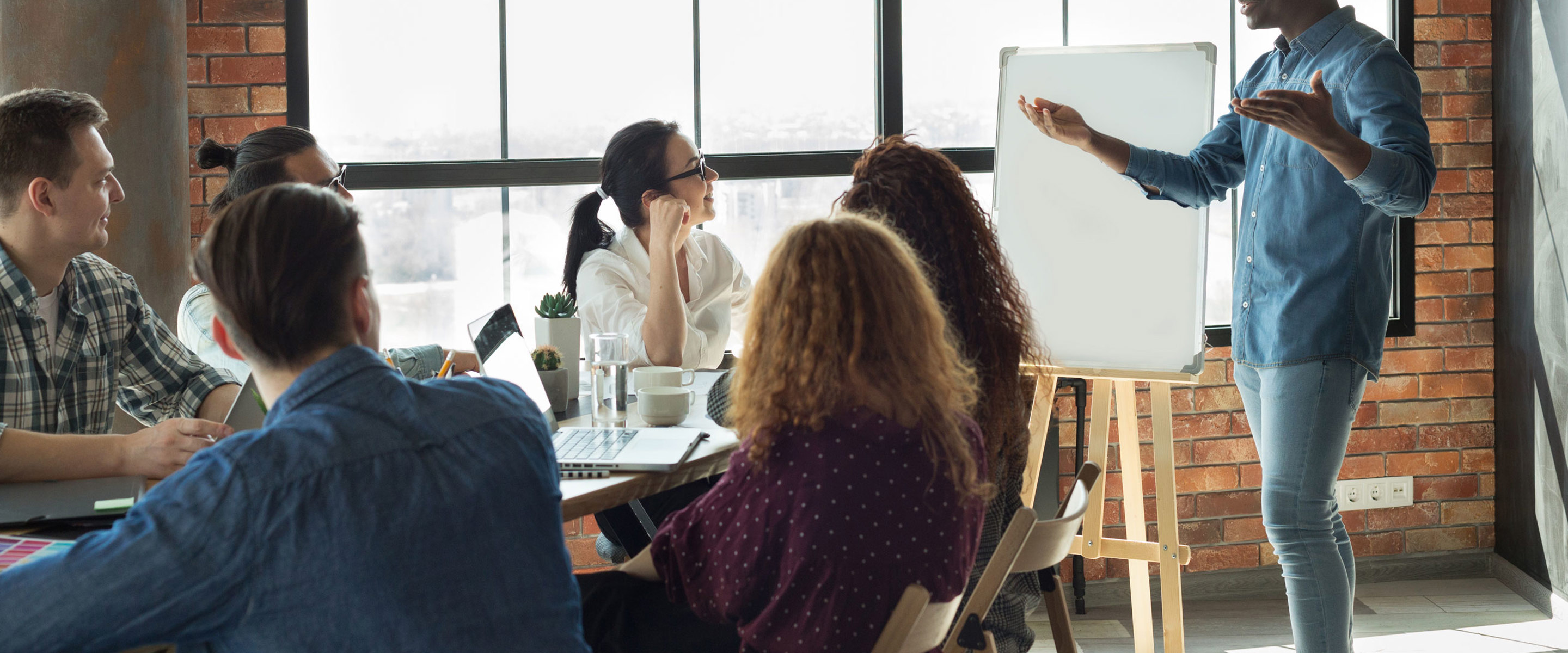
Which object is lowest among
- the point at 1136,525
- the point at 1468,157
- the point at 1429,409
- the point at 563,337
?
the point at 1136,525

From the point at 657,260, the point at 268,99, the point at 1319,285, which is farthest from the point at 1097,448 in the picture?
the point at 268,99

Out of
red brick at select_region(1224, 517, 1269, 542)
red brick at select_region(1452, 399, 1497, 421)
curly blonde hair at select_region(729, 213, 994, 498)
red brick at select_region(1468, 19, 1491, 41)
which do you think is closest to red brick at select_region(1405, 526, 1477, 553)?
red brick at select_region(1452, 399, 1497, 421)

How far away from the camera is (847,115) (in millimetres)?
3201

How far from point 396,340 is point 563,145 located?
29.5 inches

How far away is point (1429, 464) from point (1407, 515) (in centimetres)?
17

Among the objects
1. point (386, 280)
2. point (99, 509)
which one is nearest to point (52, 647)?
point (99, 509)

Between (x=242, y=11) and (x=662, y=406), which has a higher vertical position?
(x=242, y=11)

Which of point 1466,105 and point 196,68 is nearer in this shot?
point 196,68

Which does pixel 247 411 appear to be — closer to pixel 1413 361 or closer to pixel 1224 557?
pixel 1224 557

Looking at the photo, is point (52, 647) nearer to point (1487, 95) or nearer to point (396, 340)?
point (396, 340)

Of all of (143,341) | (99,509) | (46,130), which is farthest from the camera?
(143,341)

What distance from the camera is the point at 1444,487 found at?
3256 millimetres

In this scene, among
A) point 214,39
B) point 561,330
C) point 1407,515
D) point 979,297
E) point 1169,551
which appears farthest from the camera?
point 1407,515

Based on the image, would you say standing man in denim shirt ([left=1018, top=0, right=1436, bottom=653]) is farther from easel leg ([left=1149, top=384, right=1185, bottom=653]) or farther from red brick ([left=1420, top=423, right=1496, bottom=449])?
red brick ([left=1420, top=423, right=1496, bottom=449])
